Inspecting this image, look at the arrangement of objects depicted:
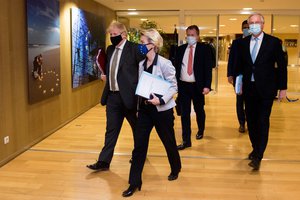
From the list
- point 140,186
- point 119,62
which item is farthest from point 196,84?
point 140,186

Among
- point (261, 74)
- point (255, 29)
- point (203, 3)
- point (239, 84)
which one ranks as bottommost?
point (239, 84)

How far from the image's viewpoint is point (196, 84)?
4.44 metres

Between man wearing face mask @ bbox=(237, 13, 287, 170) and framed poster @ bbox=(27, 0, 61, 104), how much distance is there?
2.48m

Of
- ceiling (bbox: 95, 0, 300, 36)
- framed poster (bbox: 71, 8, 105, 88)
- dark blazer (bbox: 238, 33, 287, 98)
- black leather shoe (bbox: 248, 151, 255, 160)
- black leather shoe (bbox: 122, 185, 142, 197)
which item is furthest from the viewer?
ceiling (bbox: 95, 0, 300, 36)

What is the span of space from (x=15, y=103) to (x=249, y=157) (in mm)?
2718

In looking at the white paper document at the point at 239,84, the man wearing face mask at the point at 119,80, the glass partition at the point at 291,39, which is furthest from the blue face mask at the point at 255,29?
the glass partition at the point at 291,39

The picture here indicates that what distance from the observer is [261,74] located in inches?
139

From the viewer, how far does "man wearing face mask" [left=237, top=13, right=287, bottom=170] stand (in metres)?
3.53

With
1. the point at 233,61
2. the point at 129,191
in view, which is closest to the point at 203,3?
the point at 233,61

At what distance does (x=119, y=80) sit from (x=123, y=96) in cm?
15

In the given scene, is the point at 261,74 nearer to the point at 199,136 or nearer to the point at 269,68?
the point at 269,68

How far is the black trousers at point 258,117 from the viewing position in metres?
3.57

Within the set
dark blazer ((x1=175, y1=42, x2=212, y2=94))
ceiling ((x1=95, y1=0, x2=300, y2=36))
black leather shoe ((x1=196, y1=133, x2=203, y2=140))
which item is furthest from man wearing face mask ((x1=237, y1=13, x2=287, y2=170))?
ceiling ((x1=95, y1=0, x2=300, y2=36))

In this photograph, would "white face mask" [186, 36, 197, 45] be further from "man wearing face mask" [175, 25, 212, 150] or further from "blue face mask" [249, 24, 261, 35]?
"blue face mask" [249, 24, 261, 35]
